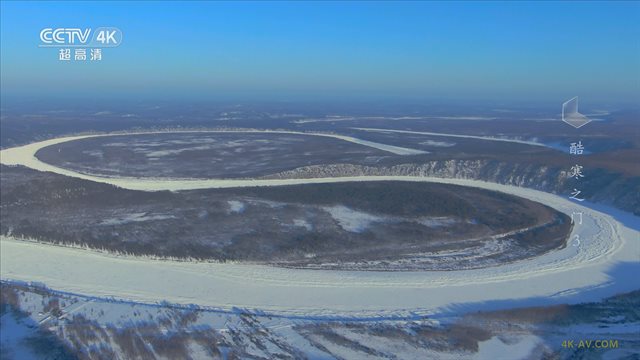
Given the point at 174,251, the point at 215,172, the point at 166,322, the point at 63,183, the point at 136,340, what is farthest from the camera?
the point at 215,172

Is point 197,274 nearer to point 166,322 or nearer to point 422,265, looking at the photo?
point 166,322

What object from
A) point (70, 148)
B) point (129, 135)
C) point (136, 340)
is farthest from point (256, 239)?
point (129, 135)

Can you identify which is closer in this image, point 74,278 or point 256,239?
point 74,278

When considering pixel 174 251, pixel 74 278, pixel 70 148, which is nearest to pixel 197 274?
pixel 174 251

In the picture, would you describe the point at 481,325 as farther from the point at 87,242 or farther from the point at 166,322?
the point at 87,242

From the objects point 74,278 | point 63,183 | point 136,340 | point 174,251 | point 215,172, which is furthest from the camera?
point 215,172

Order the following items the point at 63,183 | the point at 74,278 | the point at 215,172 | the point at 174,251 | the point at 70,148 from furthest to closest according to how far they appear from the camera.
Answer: the point at 70,148 → the point at 215,172 → the point at 63,183 → the point at 174,251 → the point at 74,278
